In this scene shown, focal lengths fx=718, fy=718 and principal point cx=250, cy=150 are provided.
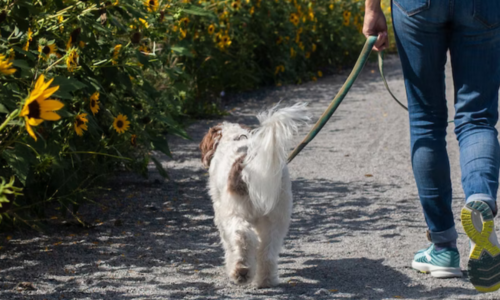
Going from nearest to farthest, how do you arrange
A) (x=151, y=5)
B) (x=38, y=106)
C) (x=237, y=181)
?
(x=38, y=106) → (x=237, y=181) → (x=151, y=5)

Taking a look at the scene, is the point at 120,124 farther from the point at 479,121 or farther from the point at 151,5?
the point at 479,121

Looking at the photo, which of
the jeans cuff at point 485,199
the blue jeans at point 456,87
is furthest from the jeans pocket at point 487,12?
the jeans cuff at point 485,199

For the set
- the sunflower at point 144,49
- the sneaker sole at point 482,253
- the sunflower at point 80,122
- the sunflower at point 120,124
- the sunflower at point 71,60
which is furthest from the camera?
the sunflower at point 144,49

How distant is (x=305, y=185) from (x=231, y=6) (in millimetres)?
3175

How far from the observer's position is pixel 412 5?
3111 mm

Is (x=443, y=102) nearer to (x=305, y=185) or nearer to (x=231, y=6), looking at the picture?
(x=305, y=185)

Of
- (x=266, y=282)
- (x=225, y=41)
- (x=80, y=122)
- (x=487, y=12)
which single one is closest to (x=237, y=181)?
(x=266, y=282)

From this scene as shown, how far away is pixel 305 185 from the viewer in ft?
18.2

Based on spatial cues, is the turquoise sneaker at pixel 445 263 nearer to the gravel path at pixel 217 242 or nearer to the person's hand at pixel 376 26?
the gravel path at pixel 217 242

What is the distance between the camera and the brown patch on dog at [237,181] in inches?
133

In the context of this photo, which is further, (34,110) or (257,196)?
(257,196)

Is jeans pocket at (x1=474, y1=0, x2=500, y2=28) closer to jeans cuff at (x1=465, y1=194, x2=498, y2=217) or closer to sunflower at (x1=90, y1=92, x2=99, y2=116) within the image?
jeans cuff at (x1=465, y1=194, x2=498, y2=217)

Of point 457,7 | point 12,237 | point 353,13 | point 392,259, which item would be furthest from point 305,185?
point 353,13

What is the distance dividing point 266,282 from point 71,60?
1.40 m
